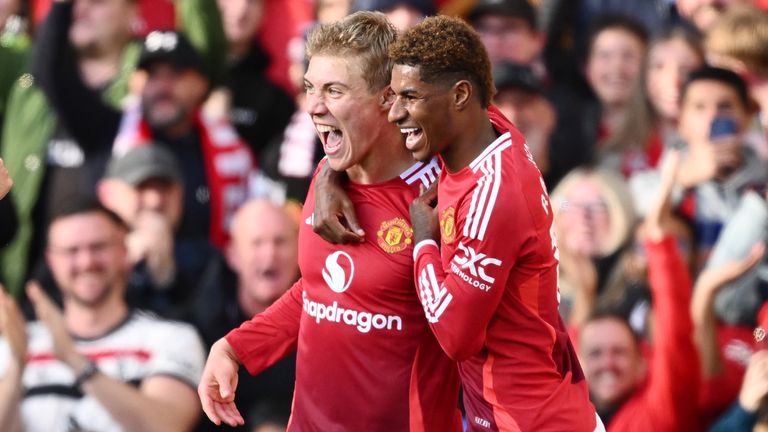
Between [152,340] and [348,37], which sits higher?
[348,37]

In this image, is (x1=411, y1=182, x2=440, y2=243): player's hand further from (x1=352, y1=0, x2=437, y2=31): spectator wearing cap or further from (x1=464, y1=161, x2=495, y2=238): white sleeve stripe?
(x1=352, y1=0, x2=437, y2=31): spectator wearing cap

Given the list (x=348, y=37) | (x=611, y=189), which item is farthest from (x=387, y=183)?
(x=611, y=189)

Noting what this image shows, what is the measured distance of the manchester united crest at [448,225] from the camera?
11.6ft

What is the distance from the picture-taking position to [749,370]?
5.82m

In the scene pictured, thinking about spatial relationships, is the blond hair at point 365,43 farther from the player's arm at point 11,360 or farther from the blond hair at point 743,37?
the player's arm at point 11,360

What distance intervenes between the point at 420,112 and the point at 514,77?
2.80 m

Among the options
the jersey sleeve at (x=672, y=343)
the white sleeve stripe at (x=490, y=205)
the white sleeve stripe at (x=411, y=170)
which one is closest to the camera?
the white sleeve stripe at (x=490, y=205)

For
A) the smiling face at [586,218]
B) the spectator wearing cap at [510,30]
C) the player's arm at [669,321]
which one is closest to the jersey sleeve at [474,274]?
the player's arm at [669,321]

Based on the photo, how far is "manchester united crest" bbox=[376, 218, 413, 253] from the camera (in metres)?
3.85

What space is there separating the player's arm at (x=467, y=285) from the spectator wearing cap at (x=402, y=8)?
2893 millimetres

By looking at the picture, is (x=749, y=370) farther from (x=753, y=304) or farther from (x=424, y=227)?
(x=424, y=227)

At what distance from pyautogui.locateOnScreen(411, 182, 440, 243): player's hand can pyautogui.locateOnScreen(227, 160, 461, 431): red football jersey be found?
127 millimetres

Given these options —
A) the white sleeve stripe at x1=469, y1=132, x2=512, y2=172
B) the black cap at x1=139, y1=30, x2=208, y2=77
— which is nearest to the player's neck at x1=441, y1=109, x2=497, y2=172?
the white sleeve stripe at x1=469, y1=132, x2=512, y2=172

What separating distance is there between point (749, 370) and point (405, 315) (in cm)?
249
